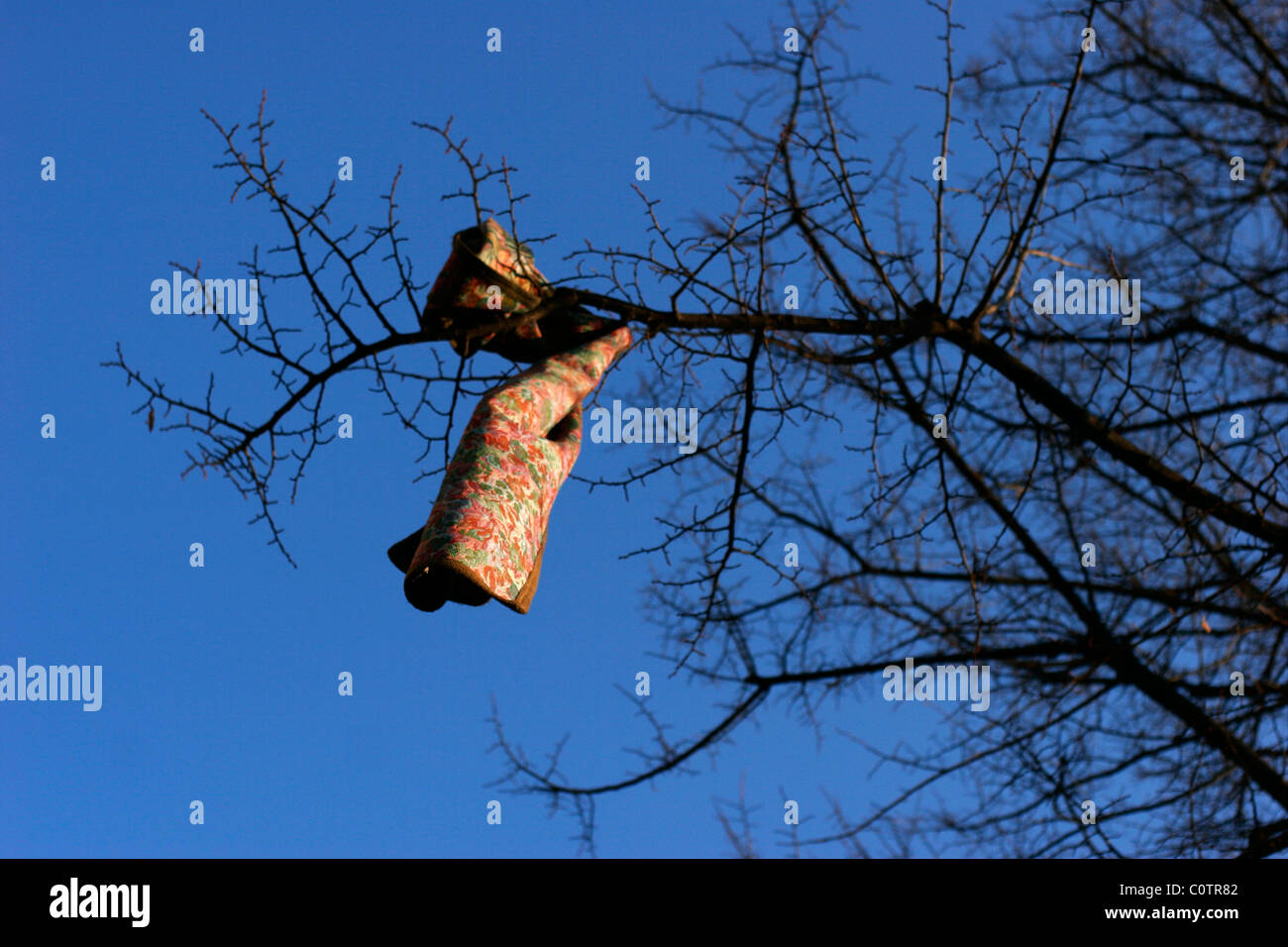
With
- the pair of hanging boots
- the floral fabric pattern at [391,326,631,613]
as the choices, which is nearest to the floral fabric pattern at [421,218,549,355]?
the pair of hanging boots

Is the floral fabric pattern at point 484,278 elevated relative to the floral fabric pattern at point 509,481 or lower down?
elevated

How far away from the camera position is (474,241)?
159 inches

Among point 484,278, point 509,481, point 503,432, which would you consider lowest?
point 509,481

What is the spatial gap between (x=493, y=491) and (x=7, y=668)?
4171mm

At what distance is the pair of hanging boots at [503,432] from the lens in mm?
3334

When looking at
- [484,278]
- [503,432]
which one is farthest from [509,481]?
[484,278]

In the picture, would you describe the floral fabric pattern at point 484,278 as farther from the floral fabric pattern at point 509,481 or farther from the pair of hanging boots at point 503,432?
the floral fabric pattern at point 509,481

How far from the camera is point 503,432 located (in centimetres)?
364

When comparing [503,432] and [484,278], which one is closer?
[503,432]

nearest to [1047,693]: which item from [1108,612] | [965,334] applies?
[1108,612]

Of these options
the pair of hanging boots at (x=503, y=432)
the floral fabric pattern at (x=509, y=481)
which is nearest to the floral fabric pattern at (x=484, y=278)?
the pair of hanging boots at (x=503, y=432)

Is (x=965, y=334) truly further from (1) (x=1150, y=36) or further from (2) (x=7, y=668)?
(2) (x=7, y=668)

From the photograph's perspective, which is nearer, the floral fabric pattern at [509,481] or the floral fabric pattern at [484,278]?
the floral fabric pattern at [509,481]

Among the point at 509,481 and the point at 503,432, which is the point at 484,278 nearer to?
the point at 503,432
